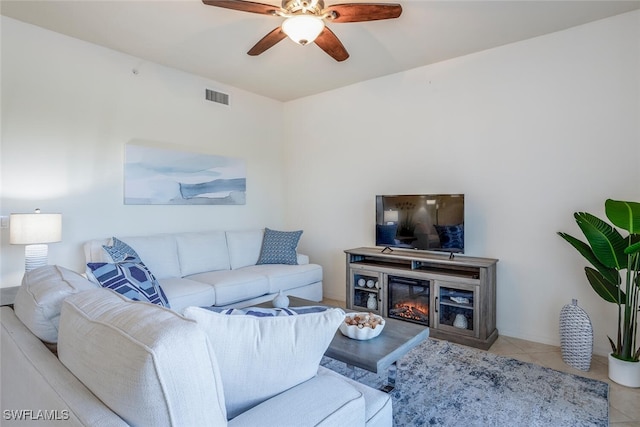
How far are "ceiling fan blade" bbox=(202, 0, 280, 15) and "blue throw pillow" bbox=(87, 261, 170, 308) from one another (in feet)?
5.51

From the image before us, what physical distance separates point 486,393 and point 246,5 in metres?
2.91

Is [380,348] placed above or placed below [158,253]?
below

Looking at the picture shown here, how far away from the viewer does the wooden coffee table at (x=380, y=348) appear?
5.66 ft

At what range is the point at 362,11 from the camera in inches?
85.1

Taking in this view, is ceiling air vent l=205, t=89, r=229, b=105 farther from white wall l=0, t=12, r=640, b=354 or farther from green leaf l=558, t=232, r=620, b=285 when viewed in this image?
green leaf l=558, t=232, r=620, b=285

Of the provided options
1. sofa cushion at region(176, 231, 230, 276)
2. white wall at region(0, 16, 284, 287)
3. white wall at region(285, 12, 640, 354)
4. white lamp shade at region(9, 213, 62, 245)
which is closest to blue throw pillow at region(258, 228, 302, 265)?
sofa cushion at region(176, 231, 230, 276)

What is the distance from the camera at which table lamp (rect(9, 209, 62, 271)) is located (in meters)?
2.53

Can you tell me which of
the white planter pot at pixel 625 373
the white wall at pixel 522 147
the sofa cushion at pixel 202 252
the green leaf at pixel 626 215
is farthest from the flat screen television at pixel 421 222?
the sofa cushion at pixel 202 252

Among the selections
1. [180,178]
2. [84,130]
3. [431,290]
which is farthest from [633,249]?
[84,130]

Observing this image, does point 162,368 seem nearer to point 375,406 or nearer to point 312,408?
point 312,408

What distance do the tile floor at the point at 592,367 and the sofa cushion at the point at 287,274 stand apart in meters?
1.90

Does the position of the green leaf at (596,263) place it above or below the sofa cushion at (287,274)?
above

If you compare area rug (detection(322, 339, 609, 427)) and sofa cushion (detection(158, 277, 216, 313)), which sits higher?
sofa cushion (detection(158, 277, 216, 313))

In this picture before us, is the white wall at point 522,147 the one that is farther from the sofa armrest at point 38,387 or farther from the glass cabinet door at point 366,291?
the sofa armrest at point 38,387
